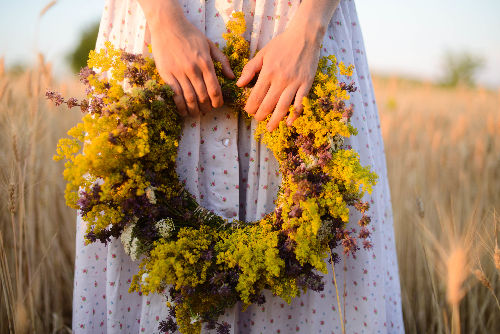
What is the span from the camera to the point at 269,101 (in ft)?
3.08

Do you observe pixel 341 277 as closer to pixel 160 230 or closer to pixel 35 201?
pixel 160 230

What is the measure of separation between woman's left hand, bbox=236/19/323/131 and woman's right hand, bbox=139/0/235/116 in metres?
0.11

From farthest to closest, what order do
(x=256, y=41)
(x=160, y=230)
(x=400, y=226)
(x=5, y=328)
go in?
(x=400, y=226)
(x=5, y=328)
(x=256, y=41)
(x=160, y=230)

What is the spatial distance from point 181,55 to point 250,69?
196mm

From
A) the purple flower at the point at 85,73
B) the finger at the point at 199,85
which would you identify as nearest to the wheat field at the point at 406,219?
the purple flower at the point at 85,73

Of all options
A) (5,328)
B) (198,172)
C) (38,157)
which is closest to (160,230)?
(198,172)

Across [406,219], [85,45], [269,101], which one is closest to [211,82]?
[269,101]

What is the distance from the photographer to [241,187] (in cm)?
111

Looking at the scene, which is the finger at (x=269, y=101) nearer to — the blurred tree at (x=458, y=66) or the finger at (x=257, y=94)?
the finger at (x=257, y=94)

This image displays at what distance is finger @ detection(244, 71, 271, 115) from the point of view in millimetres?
933

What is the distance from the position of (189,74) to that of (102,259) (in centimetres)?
68

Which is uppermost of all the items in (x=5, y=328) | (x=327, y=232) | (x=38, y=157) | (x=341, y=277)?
(x=38, y=157)

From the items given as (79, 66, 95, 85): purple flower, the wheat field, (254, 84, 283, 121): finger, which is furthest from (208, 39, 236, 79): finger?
the wheat field

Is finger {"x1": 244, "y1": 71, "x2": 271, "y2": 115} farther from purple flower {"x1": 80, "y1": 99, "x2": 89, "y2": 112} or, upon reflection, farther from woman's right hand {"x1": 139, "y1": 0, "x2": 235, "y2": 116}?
purple flower {"x1": 80, "y1": 99, "x2": 89, "y2": 112}
